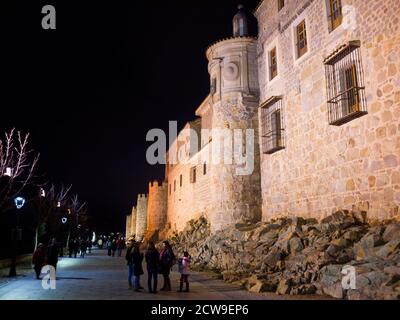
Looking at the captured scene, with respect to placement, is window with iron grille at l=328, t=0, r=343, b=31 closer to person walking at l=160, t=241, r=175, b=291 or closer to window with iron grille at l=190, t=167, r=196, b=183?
person walking at l=160, t=241, r=175, b=291

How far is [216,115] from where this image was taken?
18391 millimetres

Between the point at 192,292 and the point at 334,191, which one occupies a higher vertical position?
the point at 334,191

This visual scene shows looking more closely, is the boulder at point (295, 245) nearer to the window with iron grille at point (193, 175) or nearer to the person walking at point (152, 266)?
the person walking at point (152, 266)

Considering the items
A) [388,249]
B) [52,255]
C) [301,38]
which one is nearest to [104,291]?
[52,255]

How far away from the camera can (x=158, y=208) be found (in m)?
38.7

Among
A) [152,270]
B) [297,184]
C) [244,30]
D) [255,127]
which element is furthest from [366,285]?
[244,30]

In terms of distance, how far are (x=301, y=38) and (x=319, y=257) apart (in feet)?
29.2

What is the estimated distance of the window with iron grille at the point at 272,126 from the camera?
15.7 m

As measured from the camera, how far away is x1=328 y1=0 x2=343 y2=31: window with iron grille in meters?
12.5

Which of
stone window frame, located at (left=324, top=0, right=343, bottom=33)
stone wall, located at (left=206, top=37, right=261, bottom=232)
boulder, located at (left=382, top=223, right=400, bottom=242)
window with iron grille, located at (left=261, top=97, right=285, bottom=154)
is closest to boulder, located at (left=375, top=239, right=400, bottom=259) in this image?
boulder, located at (left=382, top=223, right=400, bottom=242)

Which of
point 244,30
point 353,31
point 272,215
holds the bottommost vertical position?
point 272,215

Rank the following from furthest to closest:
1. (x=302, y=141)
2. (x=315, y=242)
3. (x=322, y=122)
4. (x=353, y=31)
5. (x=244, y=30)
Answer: (x=244, y=30) → (x=302, y=141) → (x=322, y=122) → (x=353, y=31) → (x=315, y=242)
